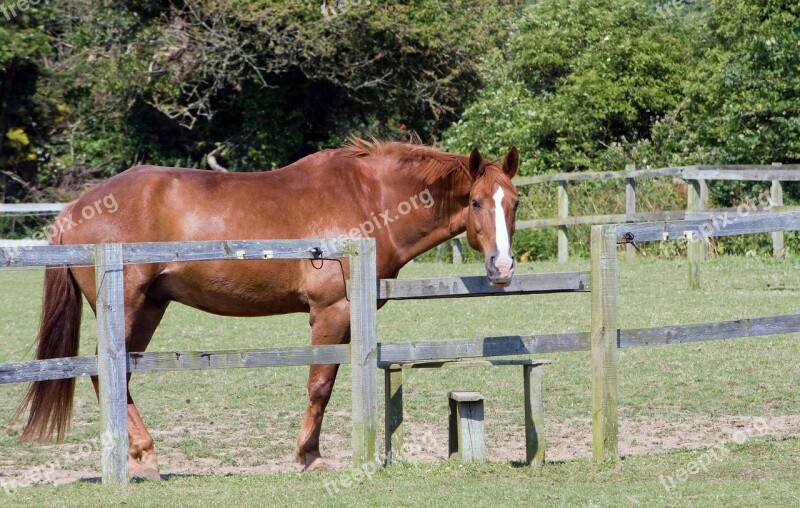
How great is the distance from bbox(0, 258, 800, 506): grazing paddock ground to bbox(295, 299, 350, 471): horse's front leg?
17 cm

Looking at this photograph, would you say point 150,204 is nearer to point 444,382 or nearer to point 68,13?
point 444,382

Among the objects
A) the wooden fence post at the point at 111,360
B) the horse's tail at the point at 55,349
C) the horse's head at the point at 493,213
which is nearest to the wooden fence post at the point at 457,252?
the horse's head at the point at 493,213

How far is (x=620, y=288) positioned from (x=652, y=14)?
1266 cm

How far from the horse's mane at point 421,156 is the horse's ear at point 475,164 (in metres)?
0.22

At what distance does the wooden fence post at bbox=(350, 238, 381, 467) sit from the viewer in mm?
6113

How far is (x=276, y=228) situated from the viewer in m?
6.98

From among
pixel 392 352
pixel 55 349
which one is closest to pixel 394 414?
pixel 392 352

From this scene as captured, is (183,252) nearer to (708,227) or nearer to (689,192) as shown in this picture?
(708,227)

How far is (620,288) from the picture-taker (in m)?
14.7

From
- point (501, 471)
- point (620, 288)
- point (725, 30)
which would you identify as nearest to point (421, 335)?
point (620, 288)

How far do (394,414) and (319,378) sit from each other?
0.63 m

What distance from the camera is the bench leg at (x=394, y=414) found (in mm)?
6371

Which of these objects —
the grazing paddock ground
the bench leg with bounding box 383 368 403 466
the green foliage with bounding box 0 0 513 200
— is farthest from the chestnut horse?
the green foliage with bounding box 0 0 513 200

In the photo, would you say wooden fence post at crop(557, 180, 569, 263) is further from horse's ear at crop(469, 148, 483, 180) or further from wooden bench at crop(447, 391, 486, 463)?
wooden bench at crop(447, 391, 486, 463)
